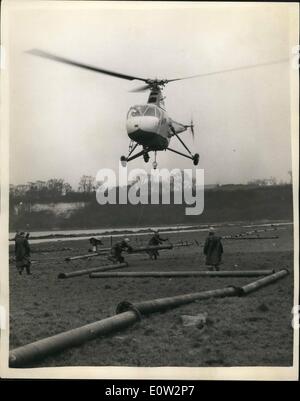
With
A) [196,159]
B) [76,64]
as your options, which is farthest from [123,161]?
[76,64]

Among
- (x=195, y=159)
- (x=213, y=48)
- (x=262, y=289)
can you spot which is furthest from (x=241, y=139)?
(x=262, y=289)

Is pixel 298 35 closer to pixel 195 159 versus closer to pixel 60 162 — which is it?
pixel 195 159

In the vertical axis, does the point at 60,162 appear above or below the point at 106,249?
above

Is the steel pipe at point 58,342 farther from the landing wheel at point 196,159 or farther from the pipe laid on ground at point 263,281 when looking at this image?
the landing wheel at point 196,159

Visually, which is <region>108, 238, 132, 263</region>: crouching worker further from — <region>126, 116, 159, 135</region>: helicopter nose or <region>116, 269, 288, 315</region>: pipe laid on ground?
<region>116, 269, 288, 315</region>: pipe laid on ground

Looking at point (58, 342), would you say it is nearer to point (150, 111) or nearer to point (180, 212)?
point (180, 212)

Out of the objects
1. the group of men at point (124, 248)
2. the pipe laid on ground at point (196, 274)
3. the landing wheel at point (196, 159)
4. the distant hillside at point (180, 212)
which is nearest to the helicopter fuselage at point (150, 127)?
the landing wheel at point (196, 159)
